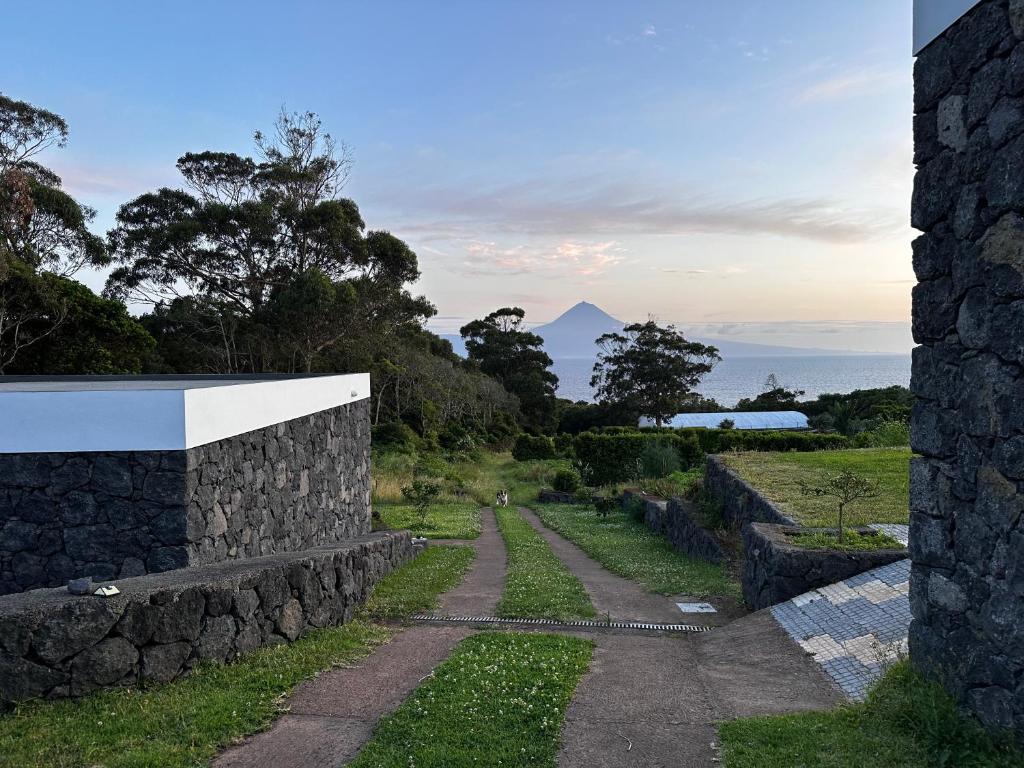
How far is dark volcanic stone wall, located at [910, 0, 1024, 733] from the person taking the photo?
12.3 feet

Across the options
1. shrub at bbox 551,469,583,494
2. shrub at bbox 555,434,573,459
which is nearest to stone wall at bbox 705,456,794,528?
shrub at bbox 551,469,583,494

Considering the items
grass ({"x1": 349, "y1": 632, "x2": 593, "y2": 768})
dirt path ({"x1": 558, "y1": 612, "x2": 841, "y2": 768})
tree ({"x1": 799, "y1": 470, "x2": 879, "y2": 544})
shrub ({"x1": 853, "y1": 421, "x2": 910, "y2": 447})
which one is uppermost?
shrub ({"x1": 853, "y1": 421, "x2": 910, "y2": 447})

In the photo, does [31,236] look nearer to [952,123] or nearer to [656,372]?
[952,123]

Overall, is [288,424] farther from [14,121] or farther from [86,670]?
[14,121]

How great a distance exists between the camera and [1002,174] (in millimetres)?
3830

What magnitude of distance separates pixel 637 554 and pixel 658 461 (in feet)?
40.3

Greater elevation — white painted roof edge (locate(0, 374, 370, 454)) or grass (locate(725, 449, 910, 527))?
white painted roof edge (locate(0, 374, 370, 454))

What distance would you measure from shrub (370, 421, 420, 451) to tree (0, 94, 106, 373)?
13.4 meters

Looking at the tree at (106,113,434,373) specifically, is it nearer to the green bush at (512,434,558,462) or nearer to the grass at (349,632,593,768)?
the green bush at (512,434,558,462)

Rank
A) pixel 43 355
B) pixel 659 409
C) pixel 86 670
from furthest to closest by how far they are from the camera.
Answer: pixel 659 409 → pixel 43 355 → pixel 86 670

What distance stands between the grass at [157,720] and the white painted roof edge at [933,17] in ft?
19.3

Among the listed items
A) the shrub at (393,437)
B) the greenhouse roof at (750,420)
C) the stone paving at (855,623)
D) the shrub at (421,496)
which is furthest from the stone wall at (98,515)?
the greenhouse roof at (750,420)

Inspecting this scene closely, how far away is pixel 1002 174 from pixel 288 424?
828 cm

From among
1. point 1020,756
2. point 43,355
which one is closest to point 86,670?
point 1020,756
